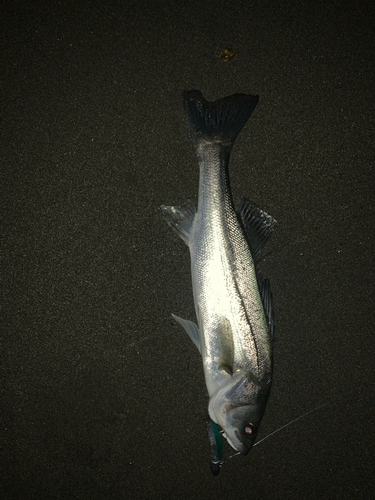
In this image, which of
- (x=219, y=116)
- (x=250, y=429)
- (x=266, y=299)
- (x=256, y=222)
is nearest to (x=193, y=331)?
(x=266, y=299)

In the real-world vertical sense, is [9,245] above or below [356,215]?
above

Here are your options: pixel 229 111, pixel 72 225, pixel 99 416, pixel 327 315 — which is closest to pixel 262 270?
pixel 327 315

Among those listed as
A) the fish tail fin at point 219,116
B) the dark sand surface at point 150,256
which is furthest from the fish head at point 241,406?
the fish tail fin at point 219,116

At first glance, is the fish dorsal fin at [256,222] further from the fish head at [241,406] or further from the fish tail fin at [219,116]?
the fish head at [241,406]

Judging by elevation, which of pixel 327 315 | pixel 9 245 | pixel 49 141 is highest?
pixel 49 141

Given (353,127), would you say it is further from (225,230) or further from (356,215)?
(225,230)

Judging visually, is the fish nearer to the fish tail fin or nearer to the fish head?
the fish head
